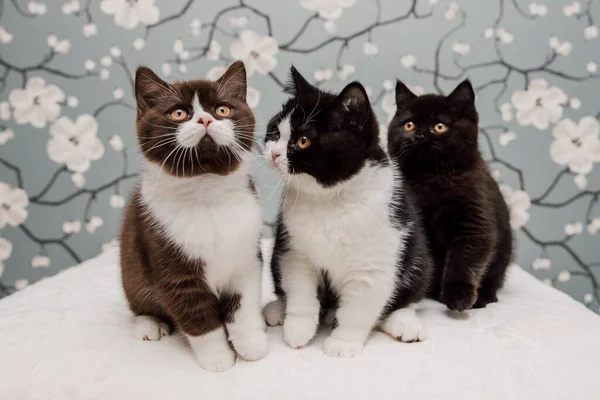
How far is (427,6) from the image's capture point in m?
1.95

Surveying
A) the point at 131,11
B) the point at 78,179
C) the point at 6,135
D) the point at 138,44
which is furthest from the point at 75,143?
the point at 131,11

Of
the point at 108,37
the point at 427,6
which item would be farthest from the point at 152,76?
the point at 427,6

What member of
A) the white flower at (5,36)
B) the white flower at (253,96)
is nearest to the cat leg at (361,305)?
the white flower at (253,96)

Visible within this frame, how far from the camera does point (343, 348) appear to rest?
1.00m

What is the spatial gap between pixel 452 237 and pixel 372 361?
46 cm

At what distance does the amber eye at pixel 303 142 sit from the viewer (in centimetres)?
99

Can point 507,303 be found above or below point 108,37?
below

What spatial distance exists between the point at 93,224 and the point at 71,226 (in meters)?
0.10

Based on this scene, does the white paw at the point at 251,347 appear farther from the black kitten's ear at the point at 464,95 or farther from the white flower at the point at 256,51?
the white flower at the point at 256,51

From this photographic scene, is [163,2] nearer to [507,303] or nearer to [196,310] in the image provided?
[196,310]

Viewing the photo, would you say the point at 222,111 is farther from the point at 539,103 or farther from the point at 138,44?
the point at 539,103

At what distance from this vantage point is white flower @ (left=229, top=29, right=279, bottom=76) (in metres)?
1.99

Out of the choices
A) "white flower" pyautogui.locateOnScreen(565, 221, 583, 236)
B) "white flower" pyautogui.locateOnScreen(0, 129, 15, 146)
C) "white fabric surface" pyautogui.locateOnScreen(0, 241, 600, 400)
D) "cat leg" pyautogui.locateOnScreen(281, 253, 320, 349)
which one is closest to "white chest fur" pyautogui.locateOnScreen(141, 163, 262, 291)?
"cat leg" pyautogui.locateOnScreen(281, 253, 320, 349)

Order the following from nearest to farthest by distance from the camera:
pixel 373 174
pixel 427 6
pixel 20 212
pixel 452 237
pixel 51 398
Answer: pixel 51 398, pixel 373 174, pixel 452 237, pixel 427 6, pixel 20 212
